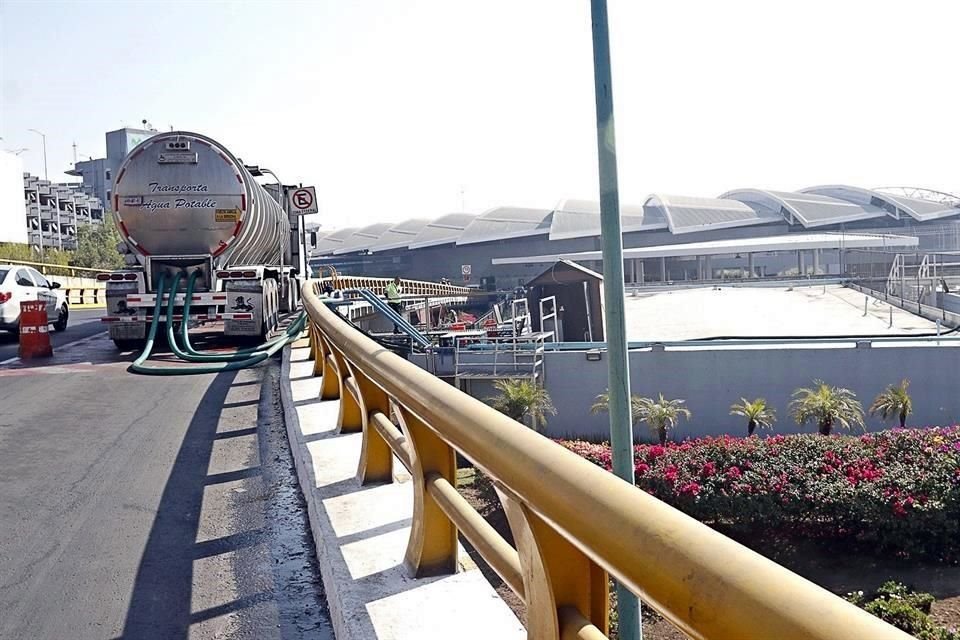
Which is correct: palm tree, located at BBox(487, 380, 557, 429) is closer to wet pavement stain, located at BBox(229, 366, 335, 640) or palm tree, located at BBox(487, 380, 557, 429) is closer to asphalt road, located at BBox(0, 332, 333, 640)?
→ asphalt road, located at BBox(0, 332, 333, 640)

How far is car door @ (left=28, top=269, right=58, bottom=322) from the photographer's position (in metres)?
19.8

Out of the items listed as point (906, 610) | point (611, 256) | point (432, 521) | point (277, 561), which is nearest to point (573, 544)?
point (432, 521)

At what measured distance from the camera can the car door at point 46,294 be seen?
65.0 ft

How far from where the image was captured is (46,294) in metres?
20.1

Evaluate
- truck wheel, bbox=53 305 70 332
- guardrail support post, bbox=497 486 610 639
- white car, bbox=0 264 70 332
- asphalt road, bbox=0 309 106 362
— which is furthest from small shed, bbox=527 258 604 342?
guardrail support post, bbox=497 486 610 639

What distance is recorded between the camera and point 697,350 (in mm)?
26859

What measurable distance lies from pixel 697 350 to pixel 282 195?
12264 mm

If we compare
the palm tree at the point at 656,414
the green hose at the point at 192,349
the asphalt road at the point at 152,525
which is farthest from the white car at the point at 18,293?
the palm tree at the point at 656,414

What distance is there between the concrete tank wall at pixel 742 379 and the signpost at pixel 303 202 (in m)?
7.06

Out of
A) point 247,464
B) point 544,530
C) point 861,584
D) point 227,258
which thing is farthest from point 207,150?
point 544,530

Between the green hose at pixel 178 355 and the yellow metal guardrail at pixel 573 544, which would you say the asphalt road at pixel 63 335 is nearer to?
the green hose at pixel 178 355

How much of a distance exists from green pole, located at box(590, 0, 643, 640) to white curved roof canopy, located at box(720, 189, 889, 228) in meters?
94.0

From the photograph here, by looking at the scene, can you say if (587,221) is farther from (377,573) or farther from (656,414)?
(377,573)

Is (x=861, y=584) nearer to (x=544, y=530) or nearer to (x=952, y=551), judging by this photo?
(x=952, y=551)
